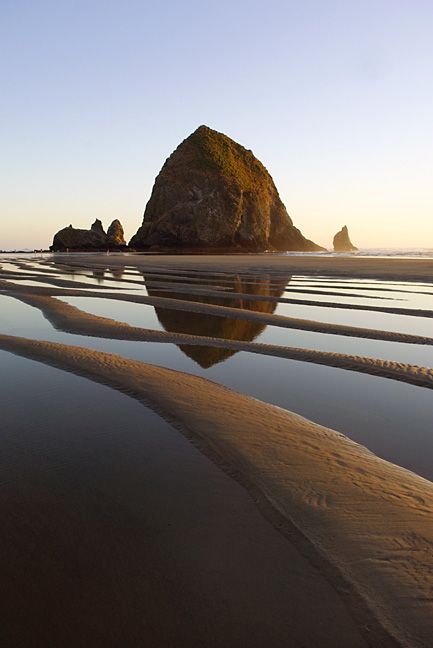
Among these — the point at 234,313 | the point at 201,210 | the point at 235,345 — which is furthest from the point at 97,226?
→ the point at 235,345

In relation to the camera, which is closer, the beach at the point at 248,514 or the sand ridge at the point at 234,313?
the beach at the point at 248,514

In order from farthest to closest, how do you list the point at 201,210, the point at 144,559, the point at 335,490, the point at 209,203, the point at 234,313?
the point at 209,203
the point at 201,210
the point at 234,313
the point at 335,490
the point at 144,559

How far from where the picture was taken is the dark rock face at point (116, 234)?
13261 cm

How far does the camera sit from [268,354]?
9.28 m

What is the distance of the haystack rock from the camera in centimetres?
11738

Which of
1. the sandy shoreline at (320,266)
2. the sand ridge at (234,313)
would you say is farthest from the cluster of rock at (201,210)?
the sand ridge at (234,313)

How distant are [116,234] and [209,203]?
37.9 metres

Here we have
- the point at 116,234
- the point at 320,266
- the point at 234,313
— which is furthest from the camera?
the point at 116,234

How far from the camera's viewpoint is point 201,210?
118m

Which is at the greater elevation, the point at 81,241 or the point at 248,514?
the point at 81,241

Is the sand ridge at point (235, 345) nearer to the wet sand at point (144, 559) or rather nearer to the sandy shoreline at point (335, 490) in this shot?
the sandy shoreline at point (335, 490)

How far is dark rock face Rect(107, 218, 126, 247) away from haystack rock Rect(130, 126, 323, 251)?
22.8 feet

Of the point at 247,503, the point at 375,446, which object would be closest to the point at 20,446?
the point at 247,503

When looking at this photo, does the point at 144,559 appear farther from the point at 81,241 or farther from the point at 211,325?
the point at 81,241
